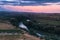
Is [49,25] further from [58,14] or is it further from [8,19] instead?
[8,19]

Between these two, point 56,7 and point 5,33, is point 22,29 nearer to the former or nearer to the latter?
point 5,33

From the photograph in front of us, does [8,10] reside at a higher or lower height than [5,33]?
higher

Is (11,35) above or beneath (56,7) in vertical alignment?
beneath

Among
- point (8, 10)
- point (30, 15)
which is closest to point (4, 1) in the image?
point (8, 10)

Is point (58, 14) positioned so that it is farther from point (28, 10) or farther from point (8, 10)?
point (8, 10)

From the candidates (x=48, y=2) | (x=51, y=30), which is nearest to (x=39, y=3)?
(x=48, y=2)

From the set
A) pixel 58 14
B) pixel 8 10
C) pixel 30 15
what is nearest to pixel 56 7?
pixel 58 14

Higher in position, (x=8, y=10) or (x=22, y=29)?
(x=8, y=10)
